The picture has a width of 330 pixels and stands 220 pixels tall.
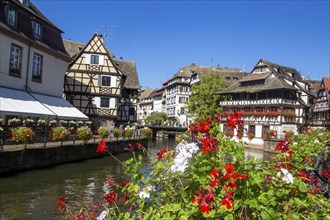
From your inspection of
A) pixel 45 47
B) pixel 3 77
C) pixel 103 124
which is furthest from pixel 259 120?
pixel 3 77

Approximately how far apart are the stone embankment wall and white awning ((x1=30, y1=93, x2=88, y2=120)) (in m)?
3.15

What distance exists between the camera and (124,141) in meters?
32.1

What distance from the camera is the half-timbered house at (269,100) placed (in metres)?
45.7

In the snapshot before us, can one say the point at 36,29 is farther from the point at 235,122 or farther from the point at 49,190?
the point at 235,122

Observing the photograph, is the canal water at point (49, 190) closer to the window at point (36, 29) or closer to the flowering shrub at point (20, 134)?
the flowering shrub at point (20, 134)

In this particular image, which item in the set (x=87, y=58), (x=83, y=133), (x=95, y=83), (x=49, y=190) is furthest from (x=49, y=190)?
(x=87, y=58)

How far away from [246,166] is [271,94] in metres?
46.5

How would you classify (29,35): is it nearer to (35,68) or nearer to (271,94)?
(35,68)

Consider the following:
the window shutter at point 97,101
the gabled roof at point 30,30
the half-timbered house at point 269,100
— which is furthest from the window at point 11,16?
the half-timbered house at point 269,100

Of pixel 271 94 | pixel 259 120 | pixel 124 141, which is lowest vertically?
pixel 124 141

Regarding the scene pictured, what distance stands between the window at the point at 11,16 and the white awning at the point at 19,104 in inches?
179

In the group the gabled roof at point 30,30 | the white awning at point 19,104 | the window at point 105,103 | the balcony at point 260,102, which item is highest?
the gabled roof at point 30,30

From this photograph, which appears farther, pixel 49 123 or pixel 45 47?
pixel 45 47

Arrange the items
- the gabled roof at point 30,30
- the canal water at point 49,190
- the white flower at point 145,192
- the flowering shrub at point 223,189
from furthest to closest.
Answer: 1. the gabled roof at point 30,30
2. the canal water at point 49,190
3. the white flower at point 145,192
4. the flowering shrub at point 223,189
